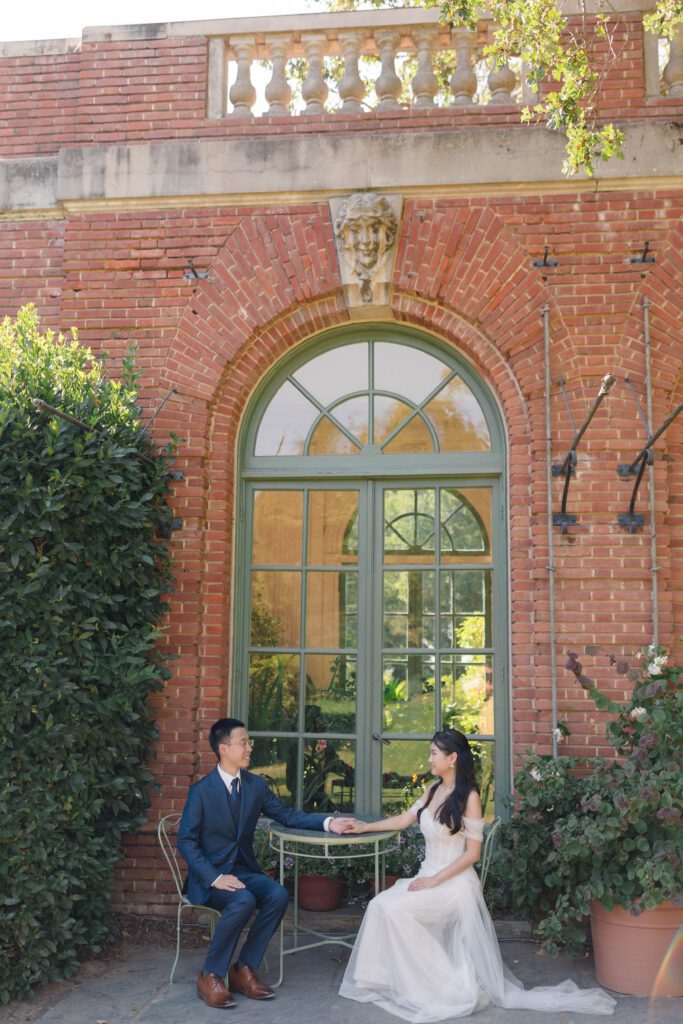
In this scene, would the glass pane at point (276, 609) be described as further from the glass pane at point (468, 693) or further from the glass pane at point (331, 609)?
the glass pane at point (468, 693)

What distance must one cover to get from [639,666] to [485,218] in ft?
10.7

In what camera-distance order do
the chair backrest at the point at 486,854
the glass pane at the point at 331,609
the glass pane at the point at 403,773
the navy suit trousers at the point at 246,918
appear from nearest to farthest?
the navy suit trousers at the point at 246,918 → the chair backrest at the point at 486,854 → the glass pane at the point at 403,773 → the glass pane at the point at 331,609

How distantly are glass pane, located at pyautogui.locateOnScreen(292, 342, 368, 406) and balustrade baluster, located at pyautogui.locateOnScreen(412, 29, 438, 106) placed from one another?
1.84 metres

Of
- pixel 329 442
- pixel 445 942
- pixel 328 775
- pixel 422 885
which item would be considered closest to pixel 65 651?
pixel 328 775

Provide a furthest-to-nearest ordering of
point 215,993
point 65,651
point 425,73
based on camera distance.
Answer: point 425,73 → point 65,651 → point 215,993

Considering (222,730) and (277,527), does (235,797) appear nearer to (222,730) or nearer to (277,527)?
(222,730)

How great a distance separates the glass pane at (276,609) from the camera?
21.7ft

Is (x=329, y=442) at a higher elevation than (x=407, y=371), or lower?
lower

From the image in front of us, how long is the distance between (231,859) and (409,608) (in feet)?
7.18

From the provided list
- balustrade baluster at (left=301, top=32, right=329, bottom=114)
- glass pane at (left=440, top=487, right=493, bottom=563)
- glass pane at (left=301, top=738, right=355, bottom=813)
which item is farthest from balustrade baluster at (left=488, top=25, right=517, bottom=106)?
glass pane at (left=301, top=738, right=355, bottom=813)

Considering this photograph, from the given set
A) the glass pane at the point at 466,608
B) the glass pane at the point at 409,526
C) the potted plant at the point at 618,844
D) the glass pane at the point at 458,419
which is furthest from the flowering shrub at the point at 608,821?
the glass pane at the point at 458,419

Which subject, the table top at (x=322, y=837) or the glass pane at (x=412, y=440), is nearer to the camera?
the table top at (x=322, y=837)

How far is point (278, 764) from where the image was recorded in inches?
255

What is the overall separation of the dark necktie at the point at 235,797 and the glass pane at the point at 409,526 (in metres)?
2.04
